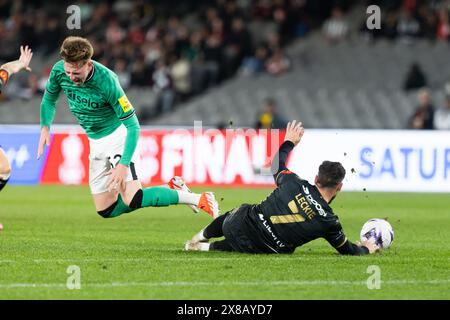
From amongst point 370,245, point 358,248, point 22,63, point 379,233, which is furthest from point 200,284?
point 22,63

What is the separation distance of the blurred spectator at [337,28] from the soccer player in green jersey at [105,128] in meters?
16.3

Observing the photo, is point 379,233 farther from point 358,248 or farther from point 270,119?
point 270,119

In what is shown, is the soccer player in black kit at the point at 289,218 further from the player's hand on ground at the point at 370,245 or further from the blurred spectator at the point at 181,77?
the blurred spectator at the point at 181,77

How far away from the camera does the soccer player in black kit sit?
10102mm

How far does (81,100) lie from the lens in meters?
11.1

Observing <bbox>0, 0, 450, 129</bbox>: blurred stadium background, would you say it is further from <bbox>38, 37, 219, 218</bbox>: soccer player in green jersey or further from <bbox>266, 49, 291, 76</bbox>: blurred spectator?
<bbox>38, 37, 219, 218</bbox>: soccer player in green jersey

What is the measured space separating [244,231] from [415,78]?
15.5 metres

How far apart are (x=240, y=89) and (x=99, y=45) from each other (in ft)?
13.4

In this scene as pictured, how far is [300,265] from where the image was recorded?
33.0ft

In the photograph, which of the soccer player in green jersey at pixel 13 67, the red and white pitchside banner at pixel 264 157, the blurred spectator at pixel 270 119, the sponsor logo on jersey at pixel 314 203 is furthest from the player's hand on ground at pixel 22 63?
the blurred spectator at pixel 270 119

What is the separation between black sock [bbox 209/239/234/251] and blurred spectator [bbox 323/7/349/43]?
1724 centimetres

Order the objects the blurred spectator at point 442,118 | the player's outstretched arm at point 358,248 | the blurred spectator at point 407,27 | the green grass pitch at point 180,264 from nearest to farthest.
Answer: the green grass pitch at point 180,264 → the player's outstretched arm at point 358,248 → the blurred spectator at point 442,118 → the blurred spectator at point 407,27

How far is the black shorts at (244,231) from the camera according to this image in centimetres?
1049

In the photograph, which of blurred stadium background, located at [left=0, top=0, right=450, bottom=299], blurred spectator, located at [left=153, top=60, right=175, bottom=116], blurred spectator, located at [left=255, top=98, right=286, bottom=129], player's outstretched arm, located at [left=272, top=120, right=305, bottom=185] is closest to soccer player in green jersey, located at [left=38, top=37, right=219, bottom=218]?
blurred stadium background, located at [left=0, top=0, right=450, bottom=299]
